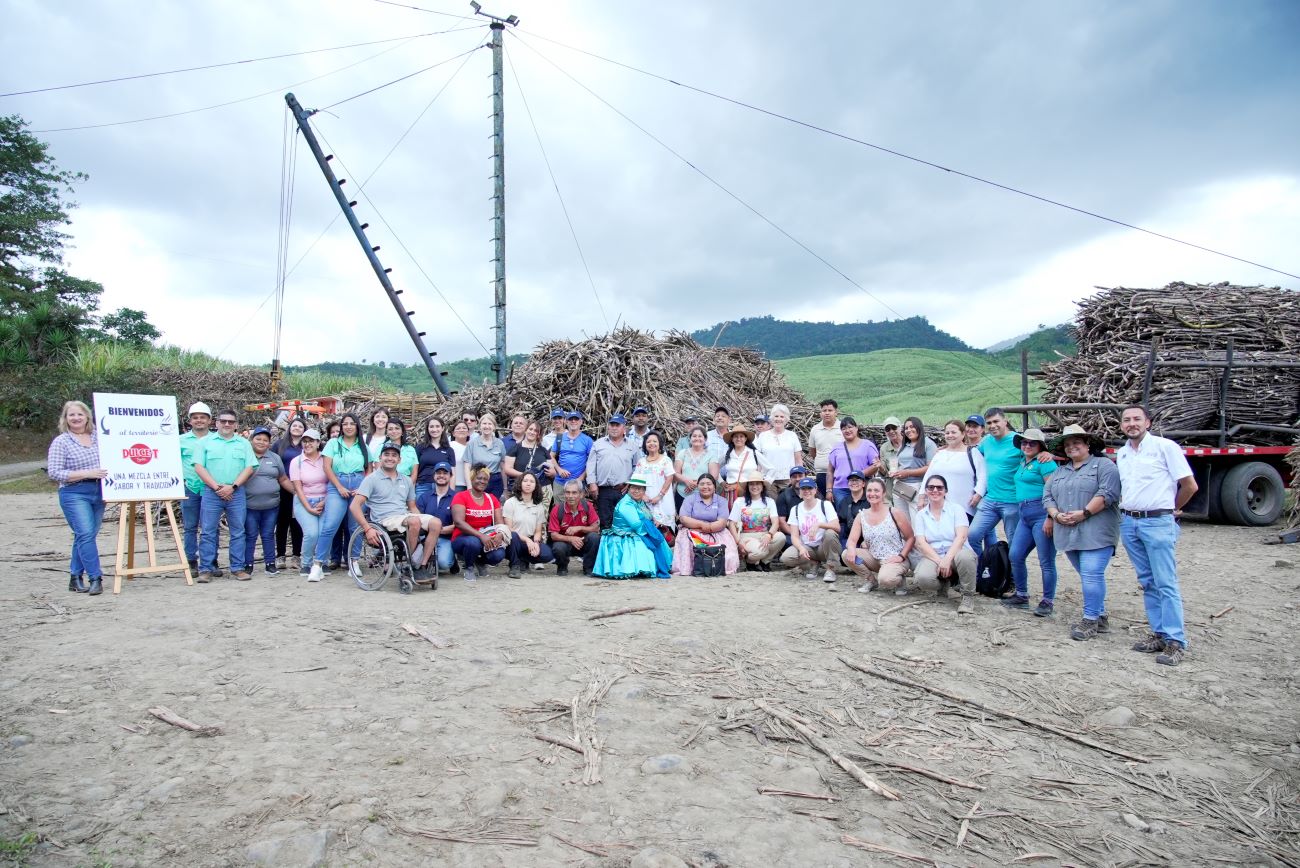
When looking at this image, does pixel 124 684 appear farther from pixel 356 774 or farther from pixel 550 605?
pixel 550 605

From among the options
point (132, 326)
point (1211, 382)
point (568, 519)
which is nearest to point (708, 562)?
point (568, 519)

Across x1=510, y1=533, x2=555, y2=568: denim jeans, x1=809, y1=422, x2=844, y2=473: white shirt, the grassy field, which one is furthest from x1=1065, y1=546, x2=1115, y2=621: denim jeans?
the grassy field

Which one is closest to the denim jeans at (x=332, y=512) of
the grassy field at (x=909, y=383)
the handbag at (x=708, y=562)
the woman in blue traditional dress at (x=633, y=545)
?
the woman in blue traditional dress at (x=633, y=545)

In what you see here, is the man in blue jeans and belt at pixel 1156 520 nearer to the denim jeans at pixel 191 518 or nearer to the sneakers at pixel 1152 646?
the sneakers at pixel 1152 646

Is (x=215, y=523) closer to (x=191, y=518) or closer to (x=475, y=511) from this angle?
(x=191, y=518)

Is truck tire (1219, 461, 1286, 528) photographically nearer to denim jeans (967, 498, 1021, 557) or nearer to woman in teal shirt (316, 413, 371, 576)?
denim jeans (967, 498, 1021, 557)

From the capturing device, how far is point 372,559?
24.7ft

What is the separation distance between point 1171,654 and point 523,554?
19.1 ft

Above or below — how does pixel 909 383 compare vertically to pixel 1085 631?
above

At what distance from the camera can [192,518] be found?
26.1 feet

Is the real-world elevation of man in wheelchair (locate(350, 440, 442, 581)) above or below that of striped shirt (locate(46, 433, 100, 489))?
Result: below

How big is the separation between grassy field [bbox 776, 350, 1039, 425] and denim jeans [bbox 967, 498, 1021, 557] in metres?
7.85

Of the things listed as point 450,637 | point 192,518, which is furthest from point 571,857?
point 192,518

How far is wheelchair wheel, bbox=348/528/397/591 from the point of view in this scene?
7.24m
